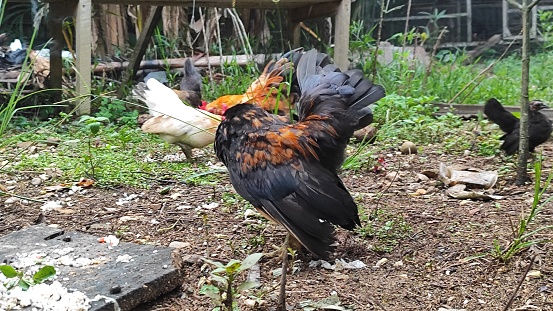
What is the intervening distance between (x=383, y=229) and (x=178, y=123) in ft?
6.86

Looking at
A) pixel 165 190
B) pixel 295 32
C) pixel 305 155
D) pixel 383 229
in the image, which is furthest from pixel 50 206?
pixel 295 32

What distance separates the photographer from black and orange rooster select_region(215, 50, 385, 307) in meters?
2.92

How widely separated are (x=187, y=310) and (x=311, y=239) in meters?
0.63

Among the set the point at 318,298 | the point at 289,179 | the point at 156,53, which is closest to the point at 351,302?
the point at 318,298

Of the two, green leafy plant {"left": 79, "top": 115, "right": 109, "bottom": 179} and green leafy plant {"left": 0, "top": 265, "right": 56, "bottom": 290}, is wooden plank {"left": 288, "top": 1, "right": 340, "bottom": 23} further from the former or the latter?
green leafy plant {"left": 0, "top": 265, "right": 56, "bottom": 290}

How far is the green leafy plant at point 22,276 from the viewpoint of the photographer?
94.2 inches

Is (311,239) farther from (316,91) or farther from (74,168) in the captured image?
(74,168)

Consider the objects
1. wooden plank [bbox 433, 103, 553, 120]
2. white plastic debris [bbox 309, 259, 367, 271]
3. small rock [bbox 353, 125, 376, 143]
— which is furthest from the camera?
wooden plank [bbox 433, 103, 553, 120]

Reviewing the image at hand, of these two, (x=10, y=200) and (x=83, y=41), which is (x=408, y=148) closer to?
(x=10, y=200)

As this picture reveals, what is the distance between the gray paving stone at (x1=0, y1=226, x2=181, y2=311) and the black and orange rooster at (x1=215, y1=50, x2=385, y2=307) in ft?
1.81

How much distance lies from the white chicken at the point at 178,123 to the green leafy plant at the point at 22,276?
94.2 inches

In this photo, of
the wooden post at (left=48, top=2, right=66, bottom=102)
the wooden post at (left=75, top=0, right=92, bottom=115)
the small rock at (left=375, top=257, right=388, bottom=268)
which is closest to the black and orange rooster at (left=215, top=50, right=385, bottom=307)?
the small rock at (left=375, top=257, right=388, bottom=268)

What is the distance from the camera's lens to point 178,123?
16.4ft

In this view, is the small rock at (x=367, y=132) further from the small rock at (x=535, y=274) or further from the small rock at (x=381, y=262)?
the small rock at (x=535, y=274)
